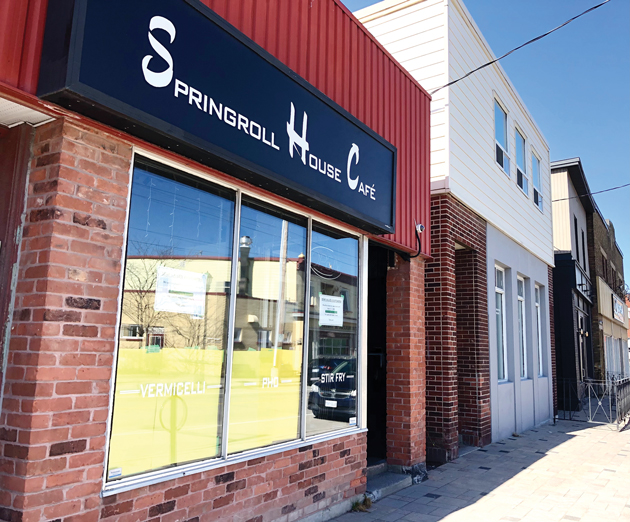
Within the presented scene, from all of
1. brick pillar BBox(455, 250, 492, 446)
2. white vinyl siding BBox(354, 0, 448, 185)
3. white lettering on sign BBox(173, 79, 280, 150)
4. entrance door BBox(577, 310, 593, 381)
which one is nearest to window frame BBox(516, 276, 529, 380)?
brick pillar BBox(455, 250, 492, 446)

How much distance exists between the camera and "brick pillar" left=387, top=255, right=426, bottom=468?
7184 mm

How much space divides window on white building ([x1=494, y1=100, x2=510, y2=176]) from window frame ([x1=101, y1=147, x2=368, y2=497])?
655 centimetres

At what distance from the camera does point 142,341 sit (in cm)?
371

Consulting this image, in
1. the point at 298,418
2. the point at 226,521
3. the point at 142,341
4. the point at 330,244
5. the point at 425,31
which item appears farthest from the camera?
the point at 425,31

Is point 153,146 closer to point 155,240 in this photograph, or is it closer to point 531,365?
point 155,240

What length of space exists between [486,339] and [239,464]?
6.88m

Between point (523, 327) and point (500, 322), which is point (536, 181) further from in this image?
point (500, 322)

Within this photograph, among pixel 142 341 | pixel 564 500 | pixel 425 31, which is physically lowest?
pixel 564 500

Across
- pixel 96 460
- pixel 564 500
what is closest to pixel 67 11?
pixel 96 460

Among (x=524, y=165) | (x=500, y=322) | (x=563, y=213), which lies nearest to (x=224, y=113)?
(x=500, y=322)

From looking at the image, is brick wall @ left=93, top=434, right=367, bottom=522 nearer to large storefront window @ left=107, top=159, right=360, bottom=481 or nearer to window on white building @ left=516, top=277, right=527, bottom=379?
large storefront window @ left=107, top=159, right=360, bottom=481

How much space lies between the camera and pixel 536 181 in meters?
15.1

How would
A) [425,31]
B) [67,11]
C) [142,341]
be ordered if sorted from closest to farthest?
[67,11] → [142,341] → [425,31]

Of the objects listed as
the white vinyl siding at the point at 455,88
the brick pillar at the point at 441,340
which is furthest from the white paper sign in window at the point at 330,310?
the white vinyl siding at the point at 455,88
